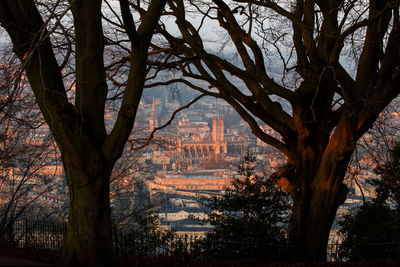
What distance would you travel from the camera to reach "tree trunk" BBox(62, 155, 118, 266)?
5031mm

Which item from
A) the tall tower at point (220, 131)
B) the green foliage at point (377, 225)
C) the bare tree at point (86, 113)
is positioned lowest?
the green foliage at point (377, 225)

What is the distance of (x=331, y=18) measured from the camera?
7328 mm

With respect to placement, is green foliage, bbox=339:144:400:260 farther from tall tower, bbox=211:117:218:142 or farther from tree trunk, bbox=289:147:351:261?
tall tower, bbox=211:117:218:142

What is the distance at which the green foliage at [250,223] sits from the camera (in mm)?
7801

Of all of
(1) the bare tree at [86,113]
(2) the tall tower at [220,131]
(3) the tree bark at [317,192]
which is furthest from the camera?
(2) the tall tower at [220,131]

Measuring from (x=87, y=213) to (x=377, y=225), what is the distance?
7.33 m

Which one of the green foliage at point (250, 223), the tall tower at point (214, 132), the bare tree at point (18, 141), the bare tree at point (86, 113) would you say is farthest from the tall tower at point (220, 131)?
the bare tree at point (86, 113)

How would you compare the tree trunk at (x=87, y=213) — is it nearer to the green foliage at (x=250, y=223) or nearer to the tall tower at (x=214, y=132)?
the green foliage at (x=250, y=223)

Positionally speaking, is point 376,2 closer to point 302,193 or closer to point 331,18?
point 331,18

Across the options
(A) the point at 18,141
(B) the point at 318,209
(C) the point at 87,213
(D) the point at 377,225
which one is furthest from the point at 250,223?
(A) the point at 18,141

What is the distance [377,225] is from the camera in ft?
32.6

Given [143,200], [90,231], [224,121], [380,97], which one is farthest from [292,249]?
[224,121]

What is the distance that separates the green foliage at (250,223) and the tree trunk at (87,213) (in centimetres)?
300

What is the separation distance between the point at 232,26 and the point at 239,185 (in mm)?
3360
